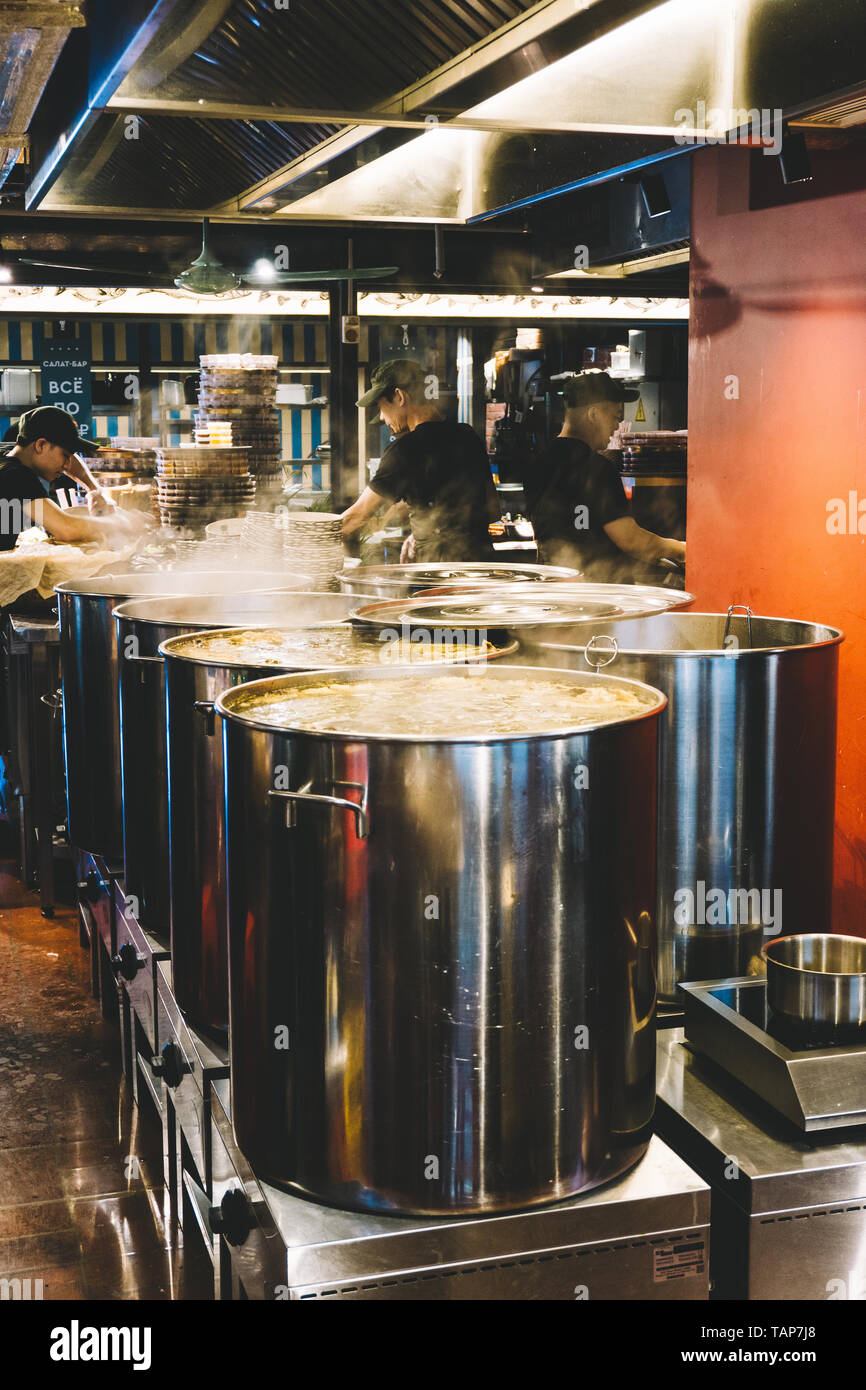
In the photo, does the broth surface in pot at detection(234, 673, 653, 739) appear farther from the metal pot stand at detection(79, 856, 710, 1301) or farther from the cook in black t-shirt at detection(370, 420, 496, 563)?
the cook in black t-shirt at detection(370, 420, 496, 563)

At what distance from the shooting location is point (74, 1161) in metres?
3.04

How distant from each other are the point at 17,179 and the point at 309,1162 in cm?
512

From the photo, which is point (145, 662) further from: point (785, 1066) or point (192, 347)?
point (192, 347)

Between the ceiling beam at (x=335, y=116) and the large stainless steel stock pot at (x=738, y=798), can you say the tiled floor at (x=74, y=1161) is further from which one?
the ceiling beam at (x=335, y=116)

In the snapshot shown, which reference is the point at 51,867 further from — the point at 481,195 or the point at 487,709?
the point at 487,709

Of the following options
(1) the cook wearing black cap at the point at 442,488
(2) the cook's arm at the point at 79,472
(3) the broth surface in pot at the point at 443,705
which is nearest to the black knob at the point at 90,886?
(3) the broth surface in pot at the point at 443,705

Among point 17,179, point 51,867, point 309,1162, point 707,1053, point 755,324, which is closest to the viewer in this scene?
point 309,1162

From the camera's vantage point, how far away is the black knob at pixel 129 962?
2583 millimetres

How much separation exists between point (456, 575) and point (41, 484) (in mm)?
3377

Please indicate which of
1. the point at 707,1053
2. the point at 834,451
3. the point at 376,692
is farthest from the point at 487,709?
the point at 834,451

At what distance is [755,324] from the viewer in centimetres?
318

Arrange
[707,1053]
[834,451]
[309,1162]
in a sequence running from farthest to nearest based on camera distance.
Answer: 1. [834,451]
2. [707,1053]
3. [309,1162]
